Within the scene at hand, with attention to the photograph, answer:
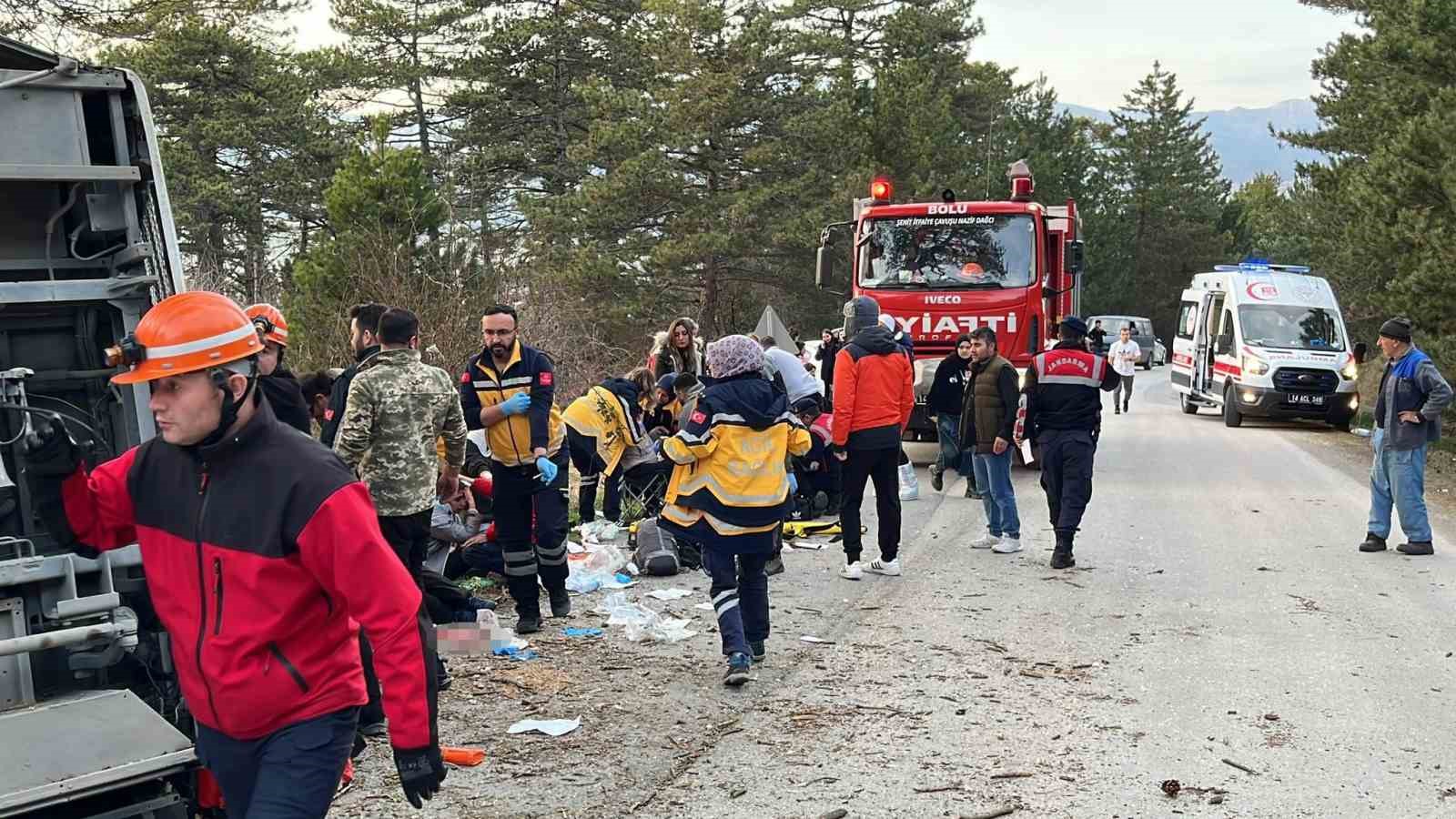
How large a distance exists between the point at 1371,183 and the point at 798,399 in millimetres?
13814

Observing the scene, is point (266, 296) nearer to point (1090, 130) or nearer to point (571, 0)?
point (571, 0)

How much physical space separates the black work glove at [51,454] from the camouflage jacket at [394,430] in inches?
105

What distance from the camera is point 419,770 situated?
119 inches

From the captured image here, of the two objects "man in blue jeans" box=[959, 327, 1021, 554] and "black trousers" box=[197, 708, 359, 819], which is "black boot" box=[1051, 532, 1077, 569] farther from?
"black trousers" box=[197, 708, 359, 819]

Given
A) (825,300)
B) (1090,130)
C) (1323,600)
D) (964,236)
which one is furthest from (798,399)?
(1090,130)

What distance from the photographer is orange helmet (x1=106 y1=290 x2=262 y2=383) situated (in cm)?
304

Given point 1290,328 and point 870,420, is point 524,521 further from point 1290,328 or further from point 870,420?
point 1290,328

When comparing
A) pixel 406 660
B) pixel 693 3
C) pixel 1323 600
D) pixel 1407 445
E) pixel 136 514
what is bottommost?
pixel 1323 600

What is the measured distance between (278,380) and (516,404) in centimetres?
174

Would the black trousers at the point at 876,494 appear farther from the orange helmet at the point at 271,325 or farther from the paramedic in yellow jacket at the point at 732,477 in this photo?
the orange helmet at the point at 271,325

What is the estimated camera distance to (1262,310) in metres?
22.3

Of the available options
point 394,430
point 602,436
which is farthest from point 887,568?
point 394,430

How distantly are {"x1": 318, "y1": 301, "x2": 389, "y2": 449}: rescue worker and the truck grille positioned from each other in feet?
60.3

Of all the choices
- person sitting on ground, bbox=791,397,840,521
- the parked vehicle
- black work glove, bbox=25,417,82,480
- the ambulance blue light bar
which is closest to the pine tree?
the parked vehicle
